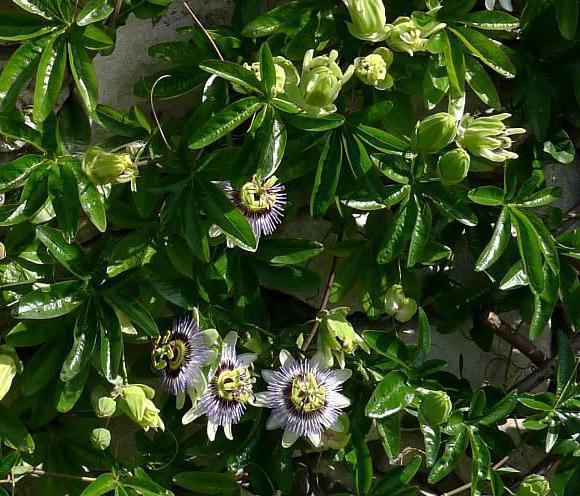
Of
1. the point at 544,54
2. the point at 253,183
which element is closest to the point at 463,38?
the point at 544,54

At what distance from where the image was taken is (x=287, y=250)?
1688 mm

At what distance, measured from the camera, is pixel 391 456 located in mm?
1589

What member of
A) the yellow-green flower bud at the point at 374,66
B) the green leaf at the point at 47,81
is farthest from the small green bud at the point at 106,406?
the yellow-green flower bud at the point at 374,66

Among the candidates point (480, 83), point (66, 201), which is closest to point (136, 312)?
point (66, 201)

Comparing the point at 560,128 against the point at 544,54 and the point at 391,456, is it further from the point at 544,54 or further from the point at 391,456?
the point at 391,456

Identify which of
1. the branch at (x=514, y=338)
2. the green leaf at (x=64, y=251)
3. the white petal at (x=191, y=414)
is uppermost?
the green leaf at (x=64, y=251)

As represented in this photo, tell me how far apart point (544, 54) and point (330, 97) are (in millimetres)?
576

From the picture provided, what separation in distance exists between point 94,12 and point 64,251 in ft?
1.23

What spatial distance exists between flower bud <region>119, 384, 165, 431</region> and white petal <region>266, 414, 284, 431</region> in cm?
19

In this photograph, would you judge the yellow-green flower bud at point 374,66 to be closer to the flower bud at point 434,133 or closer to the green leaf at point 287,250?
the flower bud at point 434,133

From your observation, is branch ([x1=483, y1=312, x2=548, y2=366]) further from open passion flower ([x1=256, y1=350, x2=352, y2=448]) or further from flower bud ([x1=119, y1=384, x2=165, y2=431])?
flower bud ([x1=119, y1=384, x2=165, y2=431])

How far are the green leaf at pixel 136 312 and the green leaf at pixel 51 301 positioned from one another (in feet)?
0.18

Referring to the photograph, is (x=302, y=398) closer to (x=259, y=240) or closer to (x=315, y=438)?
(x=315, y=438)

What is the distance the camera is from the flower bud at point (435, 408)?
1563 millimetres
